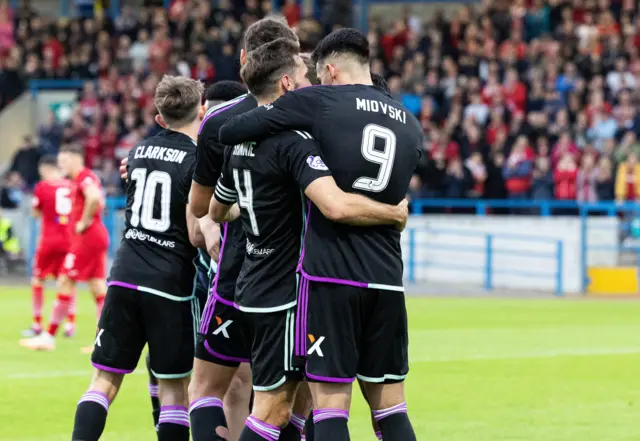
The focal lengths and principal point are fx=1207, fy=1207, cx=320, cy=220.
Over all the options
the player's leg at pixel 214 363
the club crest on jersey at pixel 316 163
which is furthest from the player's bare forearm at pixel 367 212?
the player's leg at pixel 214 363

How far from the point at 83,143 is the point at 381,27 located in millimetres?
7836

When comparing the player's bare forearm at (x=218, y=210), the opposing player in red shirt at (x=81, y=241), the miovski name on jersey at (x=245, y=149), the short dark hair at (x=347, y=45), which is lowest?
the opposing player in red shirt at (x=81, y=241)

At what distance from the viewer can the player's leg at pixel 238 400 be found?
693cm

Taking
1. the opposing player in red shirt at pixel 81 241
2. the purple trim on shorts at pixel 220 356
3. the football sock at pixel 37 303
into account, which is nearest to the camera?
the purple trim on shorts at pixel 220 356

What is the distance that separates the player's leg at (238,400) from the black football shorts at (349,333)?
4.33ft

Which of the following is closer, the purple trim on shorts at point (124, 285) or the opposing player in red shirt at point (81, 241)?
the purple trim on shorts at point (124, 285)

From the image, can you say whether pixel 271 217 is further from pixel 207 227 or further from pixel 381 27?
pixel 381 27

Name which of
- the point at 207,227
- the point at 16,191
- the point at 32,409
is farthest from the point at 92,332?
the point at 16,191

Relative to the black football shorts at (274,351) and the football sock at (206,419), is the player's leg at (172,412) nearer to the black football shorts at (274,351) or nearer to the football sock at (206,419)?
the football sock at (206,419)

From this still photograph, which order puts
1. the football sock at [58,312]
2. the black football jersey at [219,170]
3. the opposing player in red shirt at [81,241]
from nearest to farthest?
the black football jersey at [219,170] < the opposing player in red shirt at [81,241] < the football sock at [58,312]

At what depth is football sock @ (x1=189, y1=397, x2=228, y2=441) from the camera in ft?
21.0

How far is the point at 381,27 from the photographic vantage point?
2989 centimetres

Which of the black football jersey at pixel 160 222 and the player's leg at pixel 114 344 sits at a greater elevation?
the black football jersey at pixel 160 222

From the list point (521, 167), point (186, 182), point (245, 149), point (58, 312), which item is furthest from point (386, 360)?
point (521, 167)
